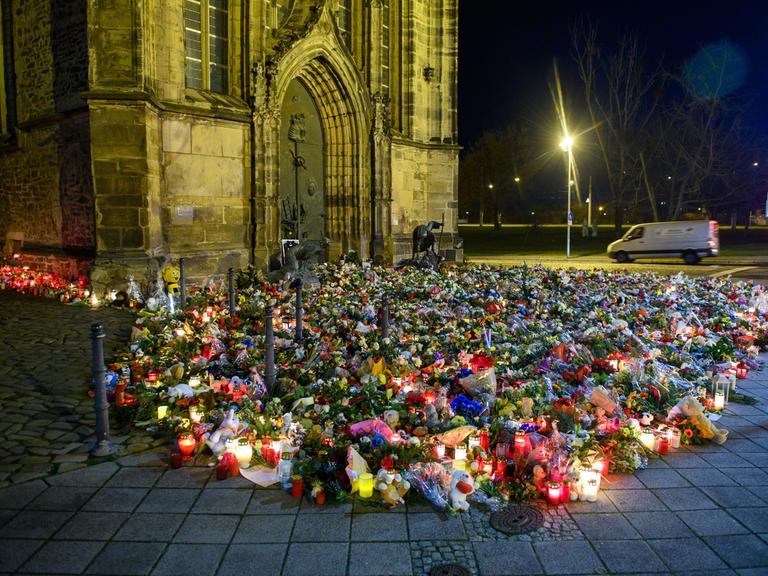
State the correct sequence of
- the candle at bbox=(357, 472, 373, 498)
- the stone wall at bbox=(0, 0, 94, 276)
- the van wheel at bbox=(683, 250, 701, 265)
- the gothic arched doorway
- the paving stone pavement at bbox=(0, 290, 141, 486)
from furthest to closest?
the van wheel at bbox=(683, 250, 701, 265) < the gothic arched doorway < the stone wall at bbox=(0, 0, 94, 276) < the paving stone pavement at bbox=(0, 290, 141, 486) < the candle at bbox=(357, 472, 373, 498)

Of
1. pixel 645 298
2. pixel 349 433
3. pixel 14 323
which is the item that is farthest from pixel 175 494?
pixel 645 298

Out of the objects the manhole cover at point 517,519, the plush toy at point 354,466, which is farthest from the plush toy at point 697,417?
the plush toy at point 354,466

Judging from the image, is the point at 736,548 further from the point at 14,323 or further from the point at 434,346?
the point at 14,323

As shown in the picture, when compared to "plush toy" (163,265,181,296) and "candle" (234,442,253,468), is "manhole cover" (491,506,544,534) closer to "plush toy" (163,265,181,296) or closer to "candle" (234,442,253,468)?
"candle" (234,442,253,468)

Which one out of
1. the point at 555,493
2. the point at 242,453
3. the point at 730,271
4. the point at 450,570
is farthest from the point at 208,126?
the point at 730,271

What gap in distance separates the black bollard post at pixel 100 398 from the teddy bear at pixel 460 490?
2732 mm

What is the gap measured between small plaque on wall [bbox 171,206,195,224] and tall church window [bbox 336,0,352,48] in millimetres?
7698

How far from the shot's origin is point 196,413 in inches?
220

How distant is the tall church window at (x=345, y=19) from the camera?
60.5ft

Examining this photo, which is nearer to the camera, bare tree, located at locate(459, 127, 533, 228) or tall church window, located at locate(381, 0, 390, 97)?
tall church window, located at locate(381, 0, 390, 97)

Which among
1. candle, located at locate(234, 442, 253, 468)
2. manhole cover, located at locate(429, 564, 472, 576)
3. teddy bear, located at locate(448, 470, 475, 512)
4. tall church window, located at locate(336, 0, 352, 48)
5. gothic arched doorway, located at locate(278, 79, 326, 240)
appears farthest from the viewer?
tall church window, located at locate(336, 0, 352, 48)

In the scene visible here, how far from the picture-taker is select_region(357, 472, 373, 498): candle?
4.37 meters

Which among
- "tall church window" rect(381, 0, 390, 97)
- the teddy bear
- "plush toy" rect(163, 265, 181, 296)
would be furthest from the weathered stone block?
the teddy bear

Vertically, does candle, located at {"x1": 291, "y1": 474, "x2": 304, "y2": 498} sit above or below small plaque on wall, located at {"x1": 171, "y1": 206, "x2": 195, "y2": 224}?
below
